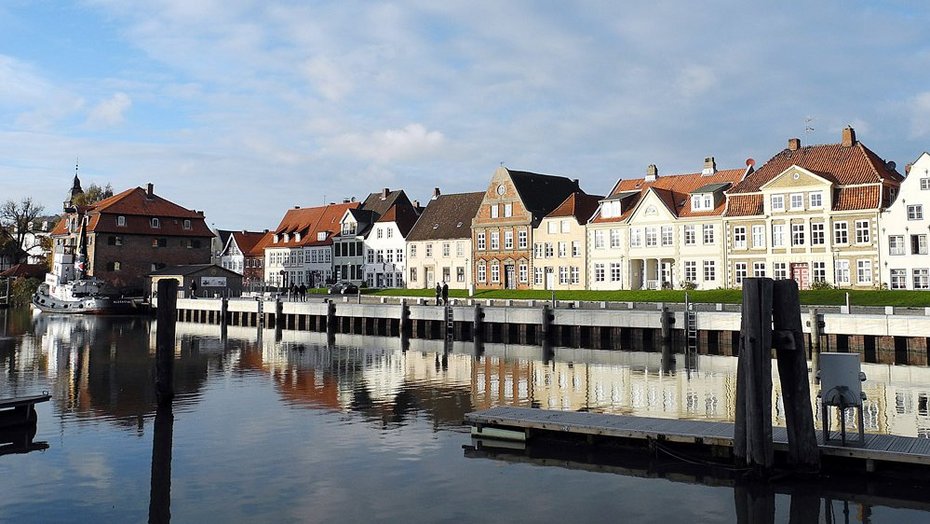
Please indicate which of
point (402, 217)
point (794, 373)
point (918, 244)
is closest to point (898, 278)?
point (918, 244)

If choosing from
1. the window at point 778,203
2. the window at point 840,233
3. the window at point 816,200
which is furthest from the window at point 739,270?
the window at point 840,233

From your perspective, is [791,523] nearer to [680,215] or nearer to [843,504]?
[843,504]

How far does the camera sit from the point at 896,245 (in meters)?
48.6

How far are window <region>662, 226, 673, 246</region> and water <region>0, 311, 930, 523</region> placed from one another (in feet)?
84.4

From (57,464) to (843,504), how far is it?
1524 cm

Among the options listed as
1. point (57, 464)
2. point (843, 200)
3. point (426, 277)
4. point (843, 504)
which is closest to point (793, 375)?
point (843, 504)

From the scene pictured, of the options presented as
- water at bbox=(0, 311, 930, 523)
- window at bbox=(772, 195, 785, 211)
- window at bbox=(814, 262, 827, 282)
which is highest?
window at bbox=(772, 195, 785, 211)

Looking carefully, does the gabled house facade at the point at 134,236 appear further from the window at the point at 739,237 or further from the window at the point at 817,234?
the window at the point at 817,234

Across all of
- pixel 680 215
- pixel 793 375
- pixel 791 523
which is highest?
pixel 680 215

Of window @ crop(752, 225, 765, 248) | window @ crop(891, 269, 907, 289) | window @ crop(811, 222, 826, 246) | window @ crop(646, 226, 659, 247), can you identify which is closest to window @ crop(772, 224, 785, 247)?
window @ crop(752, 225, 765, 248)

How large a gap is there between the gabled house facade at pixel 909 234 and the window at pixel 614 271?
771 inches

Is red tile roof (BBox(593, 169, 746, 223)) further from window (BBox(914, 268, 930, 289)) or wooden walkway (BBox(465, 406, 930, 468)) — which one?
wooden walkway (BBox(465, 406, 930, 468))

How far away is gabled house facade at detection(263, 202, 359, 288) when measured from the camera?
295 feet

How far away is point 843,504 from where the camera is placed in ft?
41.5
